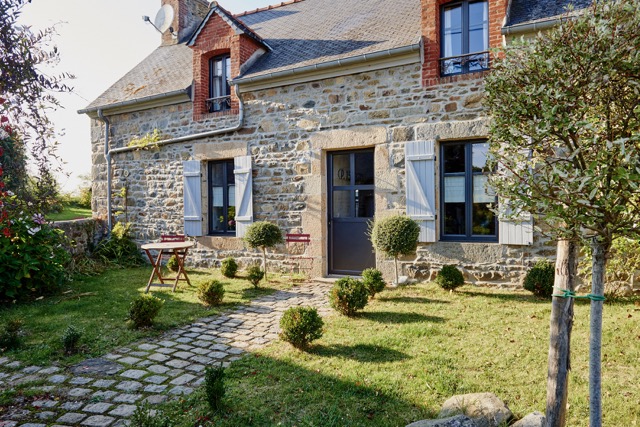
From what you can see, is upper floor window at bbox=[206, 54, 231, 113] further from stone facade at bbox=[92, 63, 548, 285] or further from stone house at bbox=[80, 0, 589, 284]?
stone facade at bbox=[92, 63, 548, 285]

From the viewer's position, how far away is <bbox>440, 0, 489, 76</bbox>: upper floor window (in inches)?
261

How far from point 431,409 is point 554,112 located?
219cm

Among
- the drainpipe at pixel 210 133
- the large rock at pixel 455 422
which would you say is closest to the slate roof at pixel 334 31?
the drainpipe at pixel 210 133

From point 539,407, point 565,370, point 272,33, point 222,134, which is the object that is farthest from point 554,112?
point 272,33

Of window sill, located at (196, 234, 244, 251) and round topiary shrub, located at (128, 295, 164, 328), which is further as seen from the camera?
window sill, located at (196, 234, 244, 251)

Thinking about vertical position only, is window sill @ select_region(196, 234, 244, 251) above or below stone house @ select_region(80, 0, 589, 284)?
below

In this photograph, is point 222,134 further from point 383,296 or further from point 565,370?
point 565,370

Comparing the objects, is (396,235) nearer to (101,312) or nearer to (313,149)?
(313,149)

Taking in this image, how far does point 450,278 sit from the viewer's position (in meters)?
6.24

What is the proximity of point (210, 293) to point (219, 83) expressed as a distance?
5403 mm

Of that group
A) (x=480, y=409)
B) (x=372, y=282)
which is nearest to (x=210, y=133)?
(x=372, y=282)

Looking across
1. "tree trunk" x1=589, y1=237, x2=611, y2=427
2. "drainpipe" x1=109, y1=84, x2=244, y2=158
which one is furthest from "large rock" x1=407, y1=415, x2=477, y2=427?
"drainpipe" x1=109, y1=84, x2=244, y2=158

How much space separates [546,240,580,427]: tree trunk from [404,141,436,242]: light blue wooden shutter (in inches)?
166

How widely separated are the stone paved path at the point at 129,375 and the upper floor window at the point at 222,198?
3971 millimetres
